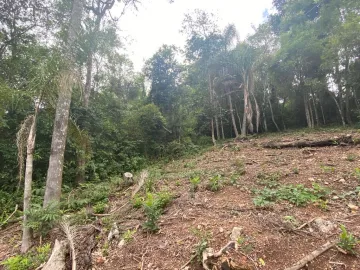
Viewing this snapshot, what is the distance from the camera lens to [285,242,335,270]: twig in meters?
1.81

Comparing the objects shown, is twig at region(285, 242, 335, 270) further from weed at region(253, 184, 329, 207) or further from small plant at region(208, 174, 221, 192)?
small plant at region(208, 174, 221, 192)

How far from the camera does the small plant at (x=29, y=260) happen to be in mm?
2545

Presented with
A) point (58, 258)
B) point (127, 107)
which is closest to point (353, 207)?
point (58, 258)

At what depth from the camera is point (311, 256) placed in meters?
1.89

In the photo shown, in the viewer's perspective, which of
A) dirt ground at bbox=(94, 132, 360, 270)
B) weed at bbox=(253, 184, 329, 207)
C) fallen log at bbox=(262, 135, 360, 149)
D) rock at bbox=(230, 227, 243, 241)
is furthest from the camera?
fallen log at bbox=(262, 135, 360, 149)

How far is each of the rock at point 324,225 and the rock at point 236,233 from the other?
36.8 inches

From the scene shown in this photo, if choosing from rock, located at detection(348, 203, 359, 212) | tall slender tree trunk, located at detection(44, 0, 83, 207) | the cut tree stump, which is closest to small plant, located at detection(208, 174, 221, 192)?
rock, located at detection(348, 203, 359, 212)

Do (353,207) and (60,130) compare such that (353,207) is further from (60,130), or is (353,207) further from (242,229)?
(60,130)

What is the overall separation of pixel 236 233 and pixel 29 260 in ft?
9.26

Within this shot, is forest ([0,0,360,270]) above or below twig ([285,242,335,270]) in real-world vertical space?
above

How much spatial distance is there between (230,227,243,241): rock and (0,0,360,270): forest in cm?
11

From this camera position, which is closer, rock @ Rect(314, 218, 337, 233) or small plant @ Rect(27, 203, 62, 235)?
rock @ Rect(314, 218, 337, 233)

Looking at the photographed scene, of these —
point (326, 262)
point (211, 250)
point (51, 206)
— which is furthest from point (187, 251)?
point (51, 206)

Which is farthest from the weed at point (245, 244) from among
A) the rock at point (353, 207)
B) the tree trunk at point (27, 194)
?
the tree trunk at point (27, 194)
